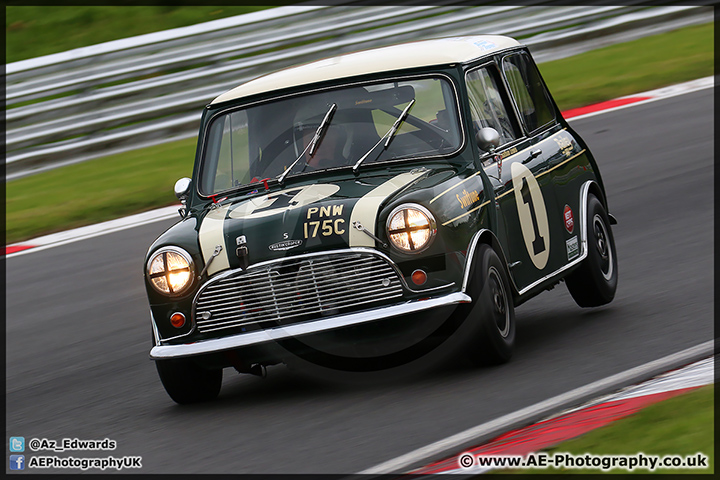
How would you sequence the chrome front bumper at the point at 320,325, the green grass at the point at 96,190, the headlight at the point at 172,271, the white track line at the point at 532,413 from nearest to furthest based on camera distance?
the white track line at the point at 532,413, the chrome front bumper at the point at 320,325, the headlight at the point at 172,271, the green grass at the point at 96,190

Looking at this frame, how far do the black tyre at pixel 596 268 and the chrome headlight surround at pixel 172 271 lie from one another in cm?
258

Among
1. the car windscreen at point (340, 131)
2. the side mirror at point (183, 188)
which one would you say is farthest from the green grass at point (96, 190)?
the car windscreen at point (340, 131)

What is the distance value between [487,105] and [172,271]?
2116mm

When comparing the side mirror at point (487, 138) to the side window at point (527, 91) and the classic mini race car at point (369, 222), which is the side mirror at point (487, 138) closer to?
the classic mini race car at point (369, 222)

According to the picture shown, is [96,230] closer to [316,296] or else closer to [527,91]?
[527,91]

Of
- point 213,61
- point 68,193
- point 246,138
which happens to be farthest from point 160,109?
point 246,138

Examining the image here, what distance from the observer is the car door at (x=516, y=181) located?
613 centimetres

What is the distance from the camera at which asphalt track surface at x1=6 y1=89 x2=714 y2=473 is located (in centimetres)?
500

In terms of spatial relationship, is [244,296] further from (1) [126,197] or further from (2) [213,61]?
(2) [213,61]

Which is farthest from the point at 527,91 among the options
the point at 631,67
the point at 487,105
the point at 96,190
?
the point at 631,67

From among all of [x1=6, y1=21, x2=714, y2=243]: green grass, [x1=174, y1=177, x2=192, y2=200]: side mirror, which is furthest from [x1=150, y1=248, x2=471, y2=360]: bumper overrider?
[x1=6, y1=21, x2=714, y2=243]: green grass

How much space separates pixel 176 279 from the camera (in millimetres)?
5574

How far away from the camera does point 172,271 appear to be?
557cm

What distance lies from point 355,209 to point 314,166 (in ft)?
2.77
